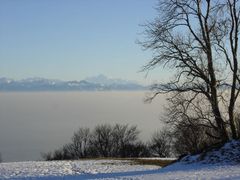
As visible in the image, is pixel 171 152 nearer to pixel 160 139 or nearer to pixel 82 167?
pixel 160 139

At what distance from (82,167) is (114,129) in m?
77.3

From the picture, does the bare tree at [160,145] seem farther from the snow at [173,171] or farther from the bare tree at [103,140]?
the snow at [173,171]

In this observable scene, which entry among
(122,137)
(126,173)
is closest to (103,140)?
(122,137)

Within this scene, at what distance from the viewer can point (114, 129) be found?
104 m

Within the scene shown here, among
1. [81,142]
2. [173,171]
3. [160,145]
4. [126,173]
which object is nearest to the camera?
[173,171]

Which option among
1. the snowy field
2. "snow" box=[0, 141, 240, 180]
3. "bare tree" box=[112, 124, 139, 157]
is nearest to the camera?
the snowy field

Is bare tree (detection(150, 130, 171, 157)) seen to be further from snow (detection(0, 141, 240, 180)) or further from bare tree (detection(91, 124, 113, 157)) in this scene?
snow (detection(0, 141, 240, 180))

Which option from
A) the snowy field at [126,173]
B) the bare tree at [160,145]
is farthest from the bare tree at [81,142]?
the snowy field at [126,173]

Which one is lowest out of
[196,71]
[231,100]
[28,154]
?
[28,154]

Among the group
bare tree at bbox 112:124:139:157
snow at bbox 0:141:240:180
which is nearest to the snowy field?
snow at bbox 0:141:240:180

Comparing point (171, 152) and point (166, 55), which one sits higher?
point (166, 55)

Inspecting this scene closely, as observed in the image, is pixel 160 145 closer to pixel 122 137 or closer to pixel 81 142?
pixel 122 137

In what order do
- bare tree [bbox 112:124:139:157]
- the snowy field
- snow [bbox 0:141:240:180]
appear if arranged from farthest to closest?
bare tree [bbox 112:124:139:157] < snow [bbox 0:141:240:180] < the snowy field

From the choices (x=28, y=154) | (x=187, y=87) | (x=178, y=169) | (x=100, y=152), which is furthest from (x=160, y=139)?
(x=178, y=169)
